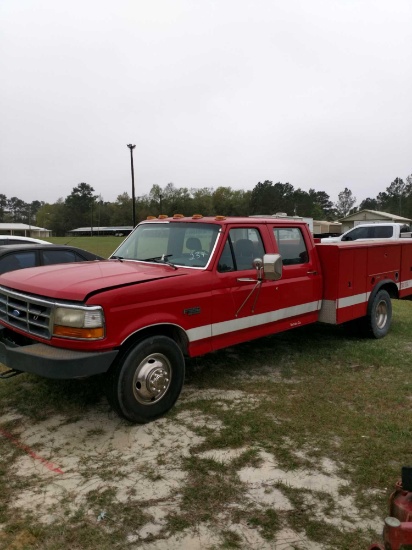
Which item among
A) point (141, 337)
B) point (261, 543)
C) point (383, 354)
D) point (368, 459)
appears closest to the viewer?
point (261, 543)

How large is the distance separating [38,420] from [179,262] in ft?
6.69

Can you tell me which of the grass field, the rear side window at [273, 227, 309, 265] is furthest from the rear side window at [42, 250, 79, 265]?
the rear side window at [273, 227, 309, 265]

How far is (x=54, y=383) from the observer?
5.04 meters

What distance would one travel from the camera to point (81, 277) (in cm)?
410

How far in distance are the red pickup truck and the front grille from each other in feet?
0.04

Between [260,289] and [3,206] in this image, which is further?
[3,206]

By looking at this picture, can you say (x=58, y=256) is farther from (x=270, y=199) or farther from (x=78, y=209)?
(x=78, y=209)

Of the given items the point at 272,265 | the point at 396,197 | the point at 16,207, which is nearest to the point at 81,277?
the point at 272,265

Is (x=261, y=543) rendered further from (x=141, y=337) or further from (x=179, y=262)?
(x=179, y=262)

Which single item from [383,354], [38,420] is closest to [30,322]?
[38,420]

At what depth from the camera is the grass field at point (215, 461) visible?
272cm

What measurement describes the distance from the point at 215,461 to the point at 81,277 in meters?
1.95

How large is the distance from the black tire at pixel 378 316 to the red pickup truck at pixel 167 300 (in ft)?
1.03

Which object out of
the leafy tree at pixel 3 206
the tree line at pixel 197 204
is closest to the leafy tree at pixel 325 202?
the tree line at pixel 197 204
